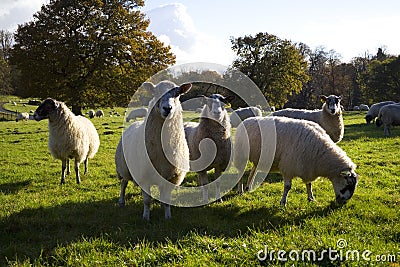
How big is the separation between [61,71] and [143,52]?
6.31 meters

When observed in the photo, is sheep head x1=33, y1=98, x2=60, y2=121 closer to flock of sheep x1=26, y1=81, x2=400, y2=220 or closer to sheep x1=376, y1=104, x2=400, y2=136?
flock of sheep x1=26, y1=81, x2=400, y2=220

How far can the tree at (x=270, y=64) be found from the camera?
121 feet

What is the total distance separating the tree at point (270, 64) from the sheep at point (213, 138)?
97.7ft

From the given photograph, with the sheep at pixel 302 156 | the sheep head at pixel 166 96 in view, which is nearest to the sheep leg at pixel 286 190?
the sheep at pixel 302 156

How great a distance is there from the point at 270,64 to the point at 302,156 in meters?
33.0

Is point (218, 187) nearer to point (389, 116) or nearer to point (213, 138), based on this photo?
point (213, 138)

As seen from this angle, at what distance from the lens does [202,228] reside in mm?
4973

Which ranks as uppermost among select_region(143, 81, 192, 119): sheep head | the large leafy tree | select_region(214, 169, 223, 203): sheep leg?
the large leafy tree

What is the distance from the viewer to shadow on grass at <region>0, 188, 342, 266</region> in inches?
180

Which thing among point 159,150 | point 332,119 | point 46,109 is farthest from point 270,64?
point 159,150

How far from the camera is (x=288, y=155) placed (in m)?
6.18

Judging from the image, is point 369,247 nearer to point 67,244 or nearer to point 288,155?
point 288,155

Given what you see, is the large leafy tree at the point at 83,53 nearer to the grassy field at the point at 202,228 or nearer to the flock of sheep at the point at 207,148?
the flock of sheep at the point at 207,148

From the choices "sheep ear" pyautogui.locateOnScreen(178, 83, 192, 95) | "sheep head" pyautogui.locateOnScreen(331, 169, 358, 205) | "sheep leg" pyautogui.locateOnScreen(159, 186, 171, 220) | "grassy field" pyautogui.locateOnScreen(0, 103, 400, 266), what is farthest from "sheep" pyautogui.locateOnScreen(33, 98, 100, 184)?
"sheep head" pyautogui.locateOnScreen(331, 169, 358, 205)
